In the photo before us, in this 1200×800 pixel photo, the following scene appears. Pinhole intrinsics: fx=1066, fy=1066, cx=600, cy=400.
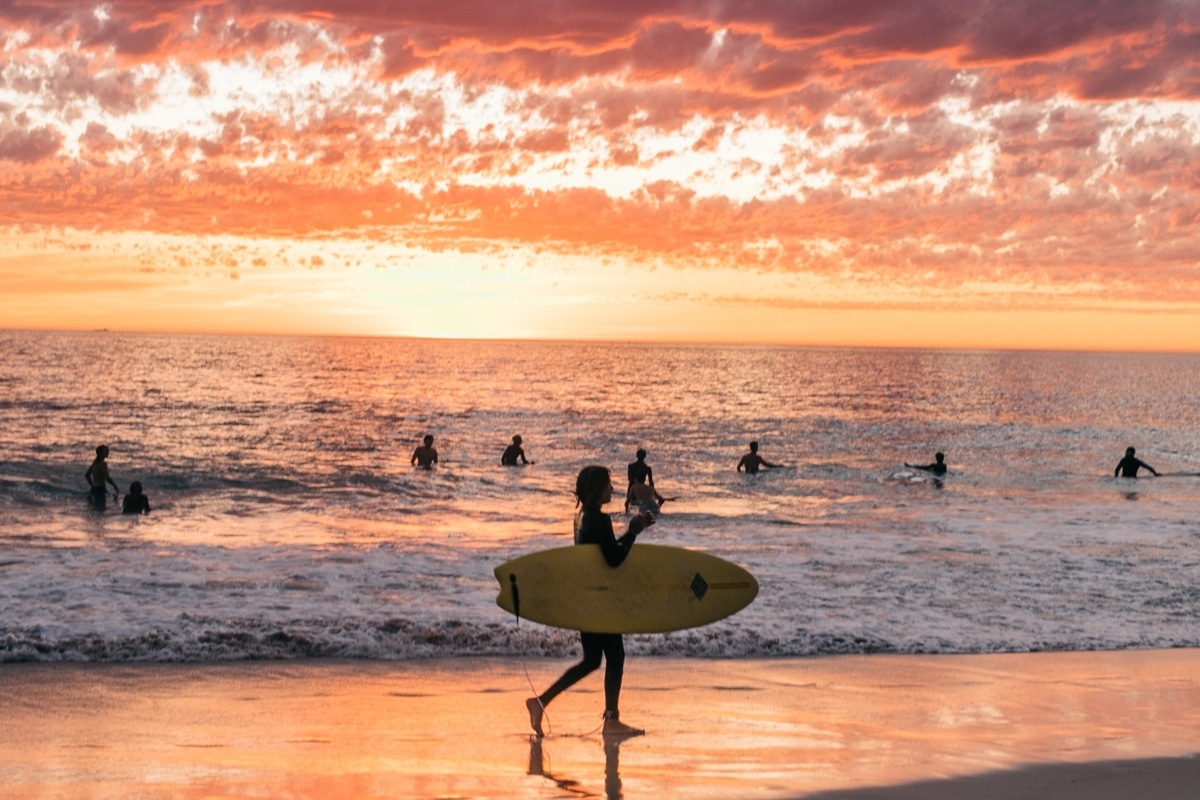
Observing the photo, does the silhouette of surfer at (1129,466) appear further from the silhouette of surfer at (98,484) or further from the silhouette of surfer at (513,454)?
the silhouette of surfer at (98,484)

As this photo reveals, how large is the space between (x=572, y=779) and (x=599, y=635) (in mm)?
1182

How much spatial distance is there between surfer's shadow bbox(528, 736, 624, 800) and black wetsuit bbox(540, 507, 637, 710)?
Answer: 0.39 meters

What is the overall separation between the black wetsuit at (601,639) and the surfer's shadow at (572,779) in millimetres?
385

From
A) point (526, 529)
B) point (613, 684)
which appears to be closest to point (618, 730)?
point (613, 684)

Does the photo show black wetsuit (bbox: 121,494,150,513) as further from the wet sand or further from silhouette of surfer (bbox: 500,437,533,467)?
silhouette of surfer (bbox: 500,437,533,467)

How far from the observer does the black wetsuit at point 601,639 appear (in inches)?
287

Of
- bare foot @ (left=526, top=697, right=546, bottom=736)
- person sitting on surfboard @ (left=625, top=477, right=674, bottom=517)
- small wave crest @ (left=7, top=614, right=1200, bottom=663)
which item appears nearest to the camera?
bare foot @ (left=526, top=697, right=546, bottom=736)

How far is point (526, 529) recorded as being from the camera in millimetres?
21234

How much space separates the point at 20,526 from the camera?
2045cm

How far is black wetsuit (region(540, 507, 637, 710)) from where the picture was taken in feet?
23.9

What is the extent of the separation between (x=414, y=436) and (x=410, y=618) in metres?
35.4

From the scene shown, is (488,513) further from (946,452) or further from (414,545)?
(946,452)

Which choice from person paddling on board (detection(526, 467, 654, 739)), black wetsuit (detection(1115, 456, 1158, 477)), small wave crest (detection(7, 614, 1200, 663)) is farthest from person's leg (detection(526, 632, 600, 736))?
black wetsuit (detection(1115, 456, 1158, 477))

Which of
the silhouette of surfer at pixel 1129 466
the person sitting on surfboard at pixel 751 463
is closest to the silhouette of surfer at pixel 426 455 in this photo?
the person sitting on surfboard at pixel 751 463
